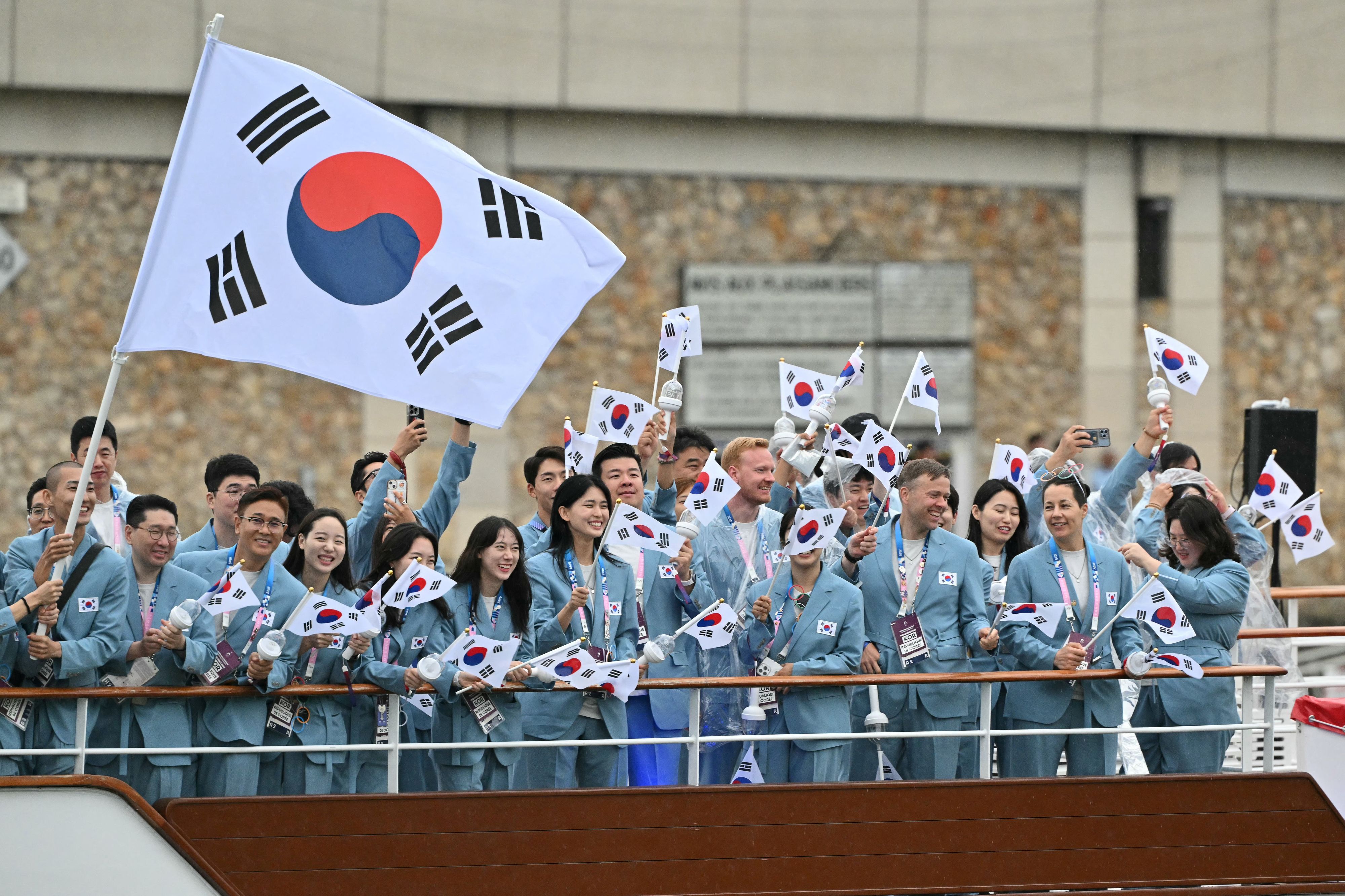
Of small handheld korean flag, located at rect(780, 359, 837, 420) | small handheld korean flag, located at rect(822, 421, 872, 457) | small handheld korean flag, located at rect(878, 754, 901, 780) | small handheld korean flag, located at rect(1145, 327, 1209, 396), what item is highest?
small handheld korean flag, located at rect(1145, 327, 1209, 396)

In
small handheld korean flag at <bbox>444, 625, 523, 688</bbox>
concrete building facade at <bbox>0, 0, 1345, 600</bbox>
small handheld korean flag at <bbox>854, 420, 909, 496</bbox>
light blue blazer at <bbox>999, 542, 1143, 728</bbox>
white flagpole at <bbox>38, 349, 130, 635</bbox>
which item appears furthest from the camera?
concrete building facade at <bbox>0, 0, 1345, 600</bbox>

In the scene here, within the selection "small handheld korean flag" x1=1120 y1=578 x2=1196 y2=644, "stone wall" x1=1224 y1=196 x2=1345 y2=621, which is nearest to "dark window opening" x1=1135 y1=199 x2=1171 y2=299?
"stone wall" x1=1224 y1=196 x2=1345 y2=621

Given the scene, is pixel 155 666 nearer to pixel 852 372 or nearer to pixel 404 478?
pixel 404 478

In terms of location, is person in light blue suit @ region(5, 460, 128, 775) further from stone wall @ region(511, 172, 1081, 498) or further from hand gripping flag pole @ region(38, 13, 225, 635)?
stone wall @ region(511, 172, 1081, 498)

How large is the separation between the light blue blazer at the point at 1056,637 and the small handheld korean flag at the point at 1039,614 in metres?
0.11

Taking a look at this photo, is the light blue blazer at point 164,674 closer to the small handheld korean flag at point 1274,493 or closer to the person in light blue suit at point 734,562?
the person in light blue suit at point 734,562

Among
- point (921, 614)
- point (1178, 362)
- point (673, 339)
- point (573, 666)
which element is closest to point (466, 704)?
point (573, 666)

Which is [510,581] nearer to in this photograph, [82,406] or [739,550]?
[739,550]

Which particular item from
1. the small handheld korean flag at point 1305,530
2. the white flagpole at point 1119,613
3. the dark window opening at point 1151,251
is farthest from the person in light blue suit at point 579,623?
the dark window opening at point 1151,251

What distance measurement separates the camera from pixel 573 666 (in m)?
5.77

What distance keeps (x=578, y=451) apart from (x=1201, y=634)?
2.93m

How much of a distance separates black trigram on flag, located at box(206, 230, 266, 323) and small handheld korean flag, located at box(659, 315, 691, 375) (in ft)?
7.84

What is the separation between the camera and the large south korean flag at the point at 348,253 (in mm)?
5551

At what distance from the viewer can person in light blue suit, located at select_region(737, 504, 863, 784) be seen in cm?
627
